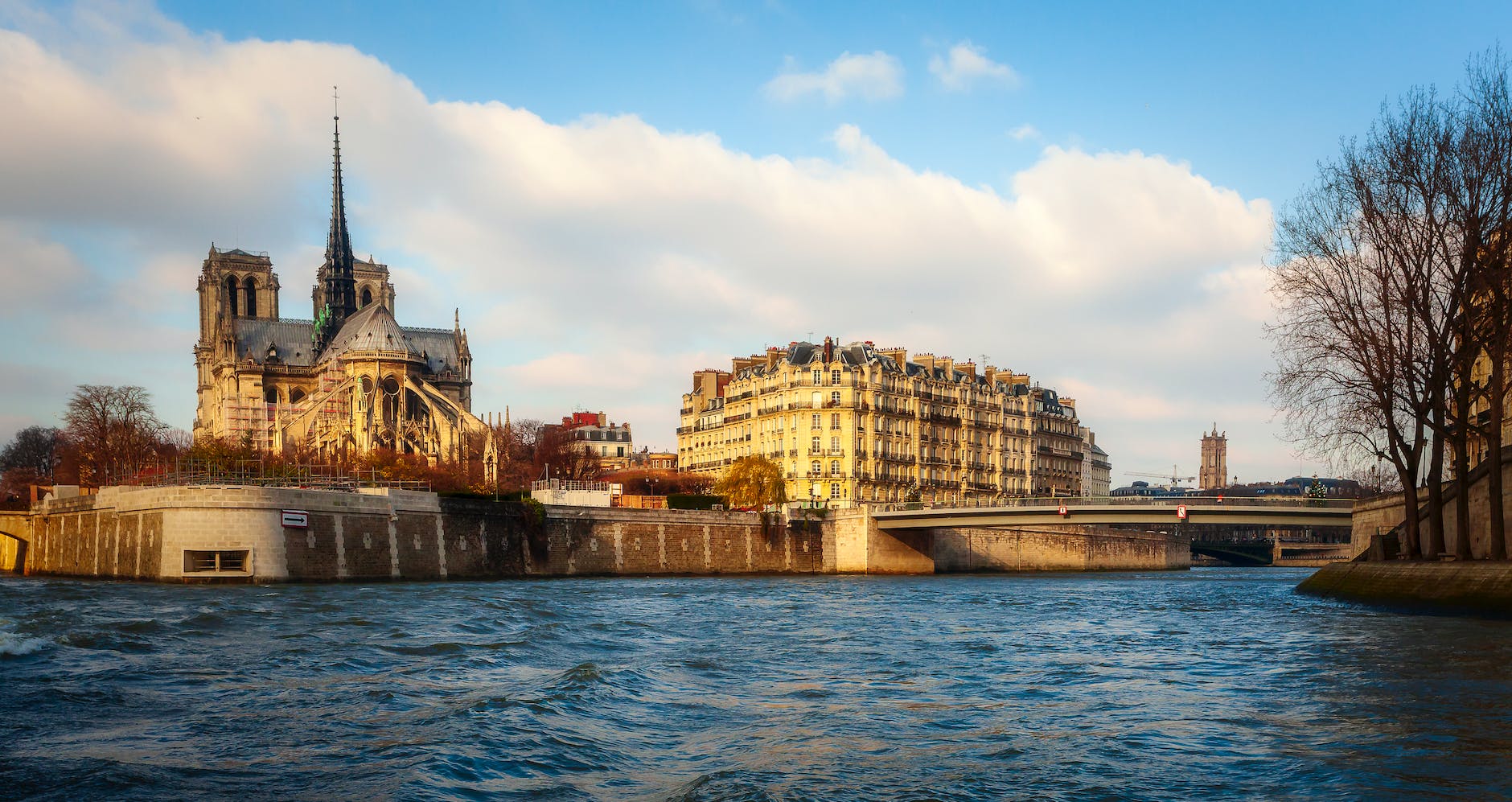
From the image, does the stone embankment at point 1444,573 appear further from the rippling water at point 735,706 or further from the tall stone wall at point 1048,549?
the tall stone wall at point 1048,549

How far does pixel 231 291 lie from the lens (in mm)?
162625

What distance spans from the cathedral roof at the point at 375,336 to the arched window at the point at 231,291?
85.1 feet

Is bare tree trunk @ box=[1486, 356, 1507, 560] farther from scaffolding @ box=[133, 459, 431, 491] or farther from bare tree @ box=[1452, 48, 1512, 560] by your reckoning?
scaffolding @ box=[133, 459, 431, 491]

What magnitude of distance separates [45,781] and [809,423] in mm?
89139

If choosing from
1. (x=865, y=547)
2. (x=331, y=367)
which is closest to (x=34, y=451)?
(x=331, y=367)

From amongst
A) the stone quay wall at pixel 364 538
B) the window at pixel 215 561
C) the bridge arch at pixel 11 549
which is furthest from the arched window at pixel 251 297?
the window at pixel 215 561

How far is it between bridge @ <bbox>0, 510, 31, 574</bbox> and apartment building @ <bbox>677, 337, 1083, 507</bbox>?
5006 cm

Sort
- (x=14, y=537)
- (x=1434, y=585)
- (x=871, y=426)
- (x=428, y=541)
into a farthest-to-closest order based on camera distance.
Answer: (x=871, y=426)
(x=14, y=537)
(x=428, y=541)
(x=1434, y=585)

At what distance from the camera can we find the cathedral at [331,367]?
122 m

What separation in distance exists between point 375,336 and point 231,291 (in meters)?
42.7

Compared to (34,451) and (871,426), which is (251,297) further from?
(871,426)

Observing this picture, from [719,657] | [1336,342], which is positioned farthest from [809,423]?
[719,657]

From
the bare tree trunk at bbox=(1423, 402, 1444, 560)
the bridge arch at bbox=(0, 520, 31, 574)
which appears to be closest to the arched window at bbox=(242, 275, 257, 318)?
the bridge arch at bbox=(0, 520, 31, 574)

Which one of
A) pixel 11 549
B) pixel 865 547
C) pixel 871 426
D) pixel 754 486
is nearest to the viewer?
pixel 11 549
